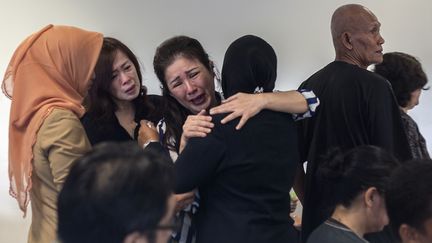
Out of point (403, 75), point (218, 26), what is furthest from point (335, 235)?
point (218, 26)

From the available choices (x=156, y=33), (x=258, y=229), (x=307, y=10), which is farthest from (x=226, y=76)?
(x=307, y=10)

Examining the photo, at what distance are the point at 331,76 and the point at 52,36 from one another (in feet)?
3.09

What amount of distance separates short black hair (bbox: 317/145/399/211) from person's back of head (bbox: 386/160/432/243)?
0.13m

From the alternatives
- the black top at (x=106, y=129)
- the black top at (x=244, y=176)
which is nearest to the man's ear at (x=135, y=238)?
the black top at (x=244, y=176)

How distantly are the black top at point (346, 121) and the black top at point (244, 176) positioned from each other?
0.48 m

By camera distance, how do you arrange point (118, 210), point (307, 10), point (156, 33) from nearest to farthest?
point (118, 210) → point (156, 33) → point (307, 10)

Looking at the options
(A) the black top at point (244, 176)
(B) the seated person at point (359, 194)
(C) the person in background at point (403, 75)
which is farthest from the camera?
(C) the person in background at point (403, 75)

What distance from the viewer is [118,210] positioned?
755 millimetres

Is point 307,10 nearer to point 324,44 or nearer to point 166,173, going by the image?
point 324,44

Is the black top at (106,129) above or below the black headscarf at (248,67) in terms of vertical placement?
below

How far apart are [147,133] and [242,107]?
0.46m

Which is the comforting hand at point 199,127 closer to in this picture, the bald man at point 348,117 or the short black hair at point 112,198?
the short black hair at point 112,198

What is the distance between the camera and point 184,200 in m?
1.34

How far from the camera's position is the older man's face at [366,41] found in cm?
195
